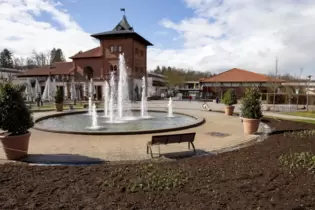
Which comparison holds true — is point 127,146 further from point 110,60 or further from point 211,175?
point 110,60

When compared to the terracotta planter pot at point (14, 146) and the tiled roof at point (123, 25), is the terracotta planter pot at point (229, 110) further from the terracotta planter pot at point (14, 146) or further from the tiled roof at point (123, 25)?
the tiled roof at point (123, 25)

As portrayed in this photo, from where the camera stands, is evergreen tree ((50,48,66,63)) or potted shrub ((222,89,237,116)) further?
evergreen tree ((50,48,66,63))

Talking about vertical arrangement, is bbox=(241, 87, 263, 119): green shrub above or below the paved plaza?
above

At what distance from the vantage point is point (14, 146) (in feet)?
23.4

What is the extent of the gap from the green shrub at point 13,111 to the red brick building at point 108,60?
4046 centimetres

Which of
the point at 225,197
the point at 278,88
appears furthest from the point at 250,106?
the point at 278,88

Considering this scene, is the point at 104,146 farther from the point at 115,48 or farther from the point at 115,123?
the point at 115,48

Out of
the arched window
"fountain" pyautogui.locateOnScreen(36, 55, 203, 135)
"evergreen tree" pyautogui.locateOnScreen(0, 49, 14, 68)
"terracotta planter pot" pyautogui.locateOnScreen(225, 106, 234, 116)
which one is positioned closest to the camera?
"fountain" pyautogui.locateOnScreen(36, 55, 203, 135)

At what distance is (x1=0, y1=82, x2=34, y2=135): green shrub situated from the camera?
7008 mm

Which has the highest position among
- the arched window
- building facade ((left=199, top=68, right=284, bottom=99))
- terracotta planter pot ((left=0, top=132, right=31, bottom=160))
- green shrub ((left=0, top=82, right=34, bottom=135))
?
the arched window

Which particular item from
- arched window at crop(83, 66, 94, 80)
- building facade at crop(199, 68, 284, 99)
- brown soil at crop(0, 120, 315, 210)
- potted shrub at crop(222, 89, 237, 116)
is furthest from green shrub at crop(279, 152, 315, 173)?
arched window at crop(83, 66, 94, 80)

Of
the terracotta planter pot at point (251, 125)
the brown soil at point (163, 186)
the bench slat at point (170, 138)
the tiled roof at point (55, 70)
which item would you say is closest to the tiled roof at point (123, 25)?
the tiled roof at point (55, 70)

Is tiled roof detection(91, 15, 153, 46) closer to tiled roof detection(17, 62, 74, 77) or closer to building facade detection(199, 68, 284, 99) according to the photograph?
tiled roof detection(17, 62, 74, 77)

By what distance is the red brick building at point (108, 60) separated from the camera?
47406 millimetres
